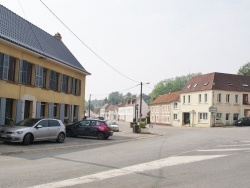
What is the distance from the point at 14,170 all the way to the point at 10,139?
8.59 m

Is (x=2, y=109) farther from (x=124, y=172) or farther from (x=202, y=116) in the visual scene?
(x=202, y=116)

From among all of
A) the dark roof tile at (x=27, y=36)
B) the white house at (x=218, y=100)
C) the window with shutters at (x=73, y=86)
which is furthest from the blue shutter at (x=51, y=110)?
the white house at (x=218, y=100)

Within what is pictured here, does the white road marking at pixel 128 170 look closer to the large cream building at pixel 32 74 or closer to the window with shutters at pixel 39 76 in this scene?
the large cream building at pixel 32 74

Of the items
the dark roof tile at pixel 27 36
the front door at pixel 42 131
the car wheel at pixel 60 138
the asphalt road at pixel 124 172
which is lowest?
the asphalt road at pixel 124 172

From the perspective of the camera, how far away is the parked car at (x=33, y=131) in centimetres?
1925

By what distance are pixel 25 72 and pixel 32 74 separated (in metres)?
1.13

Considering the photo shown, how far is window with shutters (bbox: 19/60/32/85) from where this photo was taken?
25839 mm

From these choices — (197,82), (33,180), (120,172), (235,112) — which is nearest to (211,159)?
(120,172)

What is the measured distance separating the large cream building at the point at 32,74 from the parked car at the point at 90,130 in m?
2.83

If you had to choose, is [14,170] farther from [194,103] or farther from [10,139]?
[194,103]

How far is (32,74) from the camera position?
27703 mm

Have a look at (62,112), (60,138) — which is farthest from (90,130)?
(60,138)

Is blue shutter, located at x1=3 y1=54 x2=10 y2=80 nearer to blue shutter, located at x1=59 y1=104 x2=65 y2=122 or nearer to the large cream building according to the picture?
the large cream building

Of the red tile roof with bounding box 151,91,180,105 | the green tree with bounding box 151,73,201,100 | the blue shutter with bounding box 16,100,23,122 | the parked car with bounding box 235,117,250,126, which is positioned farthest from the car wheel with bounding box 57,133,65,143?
the green tree with bounding box 151,73,201,100
